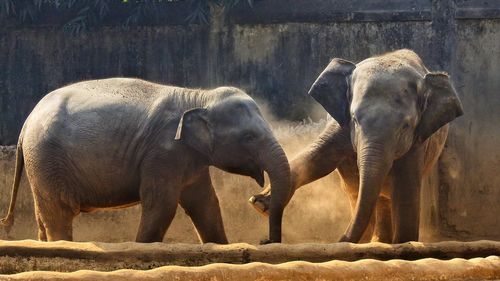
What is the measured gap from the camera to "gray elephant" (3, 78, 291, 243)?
30.8 feet

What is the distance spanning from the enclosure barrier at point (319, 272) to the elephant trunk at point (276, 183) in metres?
1.78

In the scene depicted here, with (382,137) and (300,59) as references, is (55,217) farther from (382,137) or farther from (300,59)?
(300,59)

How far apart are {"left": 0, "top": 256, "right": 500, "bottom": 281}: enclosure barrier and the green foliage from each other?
255 inches

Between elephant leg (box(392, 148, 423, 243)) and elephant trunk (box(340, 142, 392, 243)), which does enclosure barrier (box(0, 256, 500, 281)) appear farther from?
elephant leg (box(392, 148, 423, 243))

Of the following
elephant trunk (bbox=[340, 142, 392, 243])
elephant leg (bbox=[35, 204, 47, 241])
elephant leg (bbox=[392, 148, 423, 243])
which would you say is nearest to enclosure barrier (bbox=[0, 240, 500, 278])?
elephant trunk (bbox=[340, 142, 392, 243])

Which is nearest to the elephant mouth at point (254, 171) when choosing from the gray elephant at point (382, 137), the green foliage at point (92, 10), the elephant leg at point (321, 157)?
the gray elephant at point (382, 137)

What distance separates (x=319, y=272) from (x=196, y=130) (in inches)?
93.9

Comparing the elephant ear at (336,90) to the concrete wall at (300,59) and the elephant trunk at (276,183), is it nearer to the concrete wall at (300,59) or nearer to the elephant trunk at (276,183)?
the elephant trunk at (276,183)

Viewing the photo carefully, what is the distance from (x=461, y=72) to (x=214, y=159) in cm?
420

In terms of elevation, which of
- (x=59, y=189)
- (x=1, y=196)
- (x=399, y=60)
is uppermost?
(x=399, y=60)

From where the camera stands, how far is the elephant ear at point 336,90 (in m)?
10.0

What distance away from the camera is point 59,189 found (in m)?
9.78

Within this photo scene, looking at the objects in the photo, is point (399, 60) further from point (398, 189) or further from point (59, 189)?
point (59, 189)

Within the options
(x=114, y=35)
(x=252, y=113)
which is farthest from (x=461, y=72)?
(x=252, y=113)
